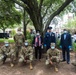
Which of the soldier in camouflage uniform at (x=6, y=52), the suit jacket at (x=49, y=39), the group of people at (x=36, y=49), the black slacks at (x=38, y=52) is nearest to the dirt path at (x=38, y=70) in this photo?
the group of people at (x=36, y=49)

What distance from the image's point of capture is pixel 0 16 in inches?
824

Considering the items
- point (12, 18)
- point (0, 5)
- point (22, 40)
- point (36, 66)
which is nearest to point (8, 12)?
point (12, 18)

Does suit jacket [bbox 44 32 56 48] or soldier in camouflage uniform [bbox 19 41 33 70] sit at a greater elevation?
suit jacket [bbox 44 32 56 48]

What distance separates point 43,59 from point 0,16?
420 inches

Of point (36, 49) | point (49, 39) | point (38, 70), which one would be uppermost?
point (49, 39)

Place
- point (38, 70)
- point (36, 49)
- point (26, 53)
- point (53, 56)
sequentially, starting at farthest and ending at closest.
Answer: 1. point (36, 49)
2. point (26, 53)
3. point (38, 70)
4. point (53, 56)

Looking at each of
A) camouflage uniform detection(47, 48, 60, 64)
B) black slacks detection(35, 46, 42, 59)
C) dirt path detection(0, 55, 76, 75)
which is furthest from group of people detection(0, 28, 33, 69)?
camouflage uniform detection(47, 48, 60, 64)

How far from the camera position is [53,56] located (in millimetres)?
9773

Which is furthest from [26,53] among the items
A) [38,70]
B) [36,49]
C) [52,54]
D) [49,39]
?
[49,39]

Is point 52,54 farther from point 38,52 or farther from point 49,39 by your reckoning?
point 38,52

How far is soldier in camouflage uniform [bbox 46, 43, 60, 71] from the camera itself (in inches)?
382

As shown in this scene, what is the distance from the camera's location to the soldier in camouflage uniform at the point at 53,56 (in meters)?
9.71

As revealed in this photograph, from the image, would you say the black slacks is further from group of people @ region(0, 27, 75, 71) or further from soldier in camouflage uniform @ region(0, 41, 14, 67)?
soldier in camouflage uniform @ region(0, 41, 14, 67)

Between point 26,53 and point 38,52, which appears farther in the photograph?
point 38,52
